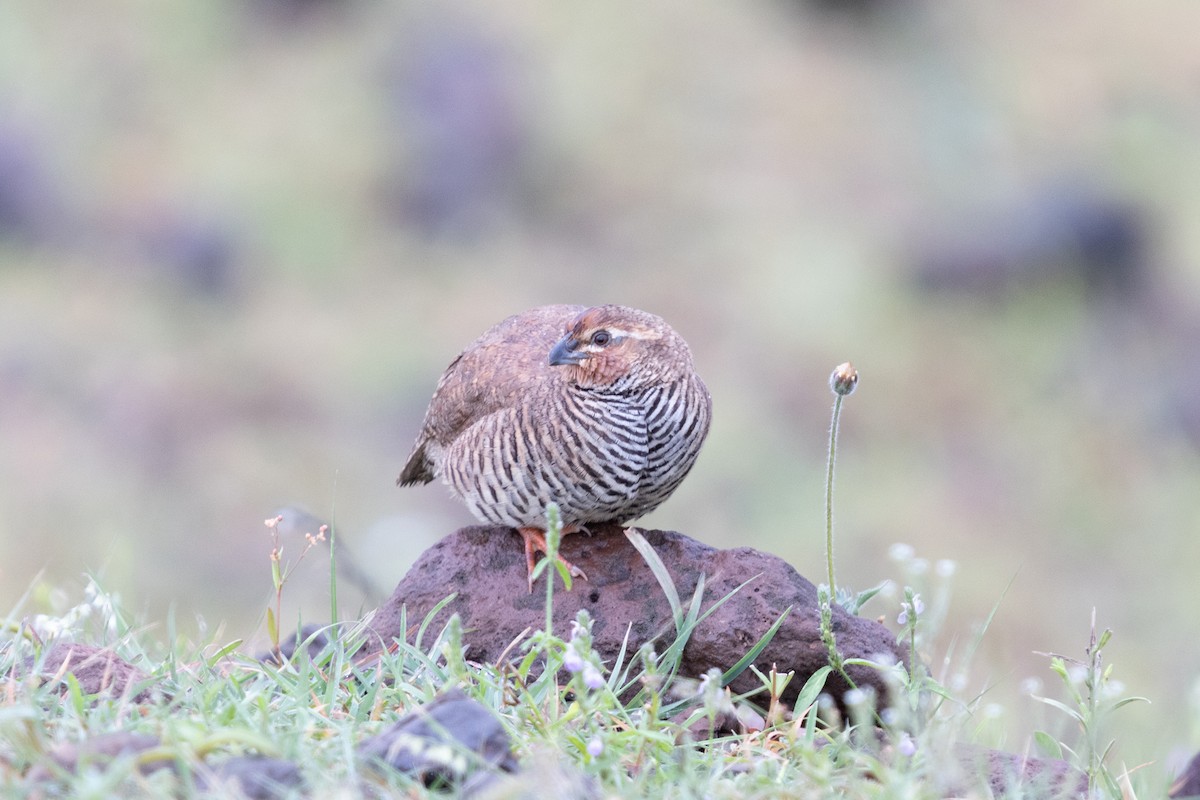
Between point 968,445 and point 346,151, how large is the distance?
5869 mm

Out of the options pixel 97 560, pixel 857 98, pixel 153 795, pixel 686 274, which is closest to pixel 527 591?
pixel 153 795

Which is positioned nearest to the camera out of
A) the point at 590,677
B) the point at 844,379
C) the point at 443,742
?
the point at 443,742

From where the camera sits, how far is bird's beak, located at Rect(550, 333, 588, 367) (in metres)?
4.40

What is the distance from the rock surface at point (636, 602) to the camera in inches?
157

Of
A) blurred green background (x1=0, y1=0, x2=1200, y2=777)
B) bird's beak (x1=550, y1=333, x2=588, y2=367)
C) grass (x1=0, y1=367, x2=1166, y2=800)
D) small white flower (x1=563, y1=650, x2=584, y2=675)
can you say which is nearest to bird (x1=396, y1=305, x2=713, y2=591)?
bird's beak (x1=550, y1=333, x2=588, y2=367)

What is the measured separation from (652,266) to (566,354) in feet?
24.6

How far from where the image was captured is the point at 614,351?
4.42 m

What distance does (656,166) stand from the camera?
12.6 metres

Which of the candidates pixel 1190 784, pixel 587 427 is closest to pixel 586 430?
pixel 587 427

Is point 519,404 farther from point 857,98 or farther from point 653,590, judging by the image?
point 857,98

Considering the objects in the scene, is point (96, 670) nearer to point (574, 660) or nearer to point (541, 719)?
point (541, 719)

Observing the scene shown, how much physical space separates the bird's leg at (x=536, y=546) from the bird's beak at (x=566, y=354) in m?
0.52

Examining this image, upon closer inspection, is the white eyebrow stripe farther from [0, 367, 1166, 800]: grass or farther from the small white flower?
the small white flower

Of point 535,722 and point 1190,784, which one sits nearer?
point 1190,784
